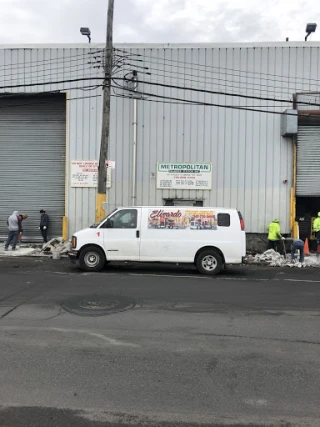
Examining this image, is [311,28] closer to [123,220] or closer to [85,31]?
[85,31]

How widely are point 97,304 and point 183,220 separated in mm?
4616

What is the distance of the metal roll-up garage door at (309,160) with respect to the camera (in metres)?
16.3

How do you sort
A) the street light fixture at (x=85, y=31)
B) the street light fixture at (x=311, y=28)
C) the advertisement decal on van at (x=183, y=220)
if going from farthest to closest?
the street light fixture at (x=85, y=31)
the street light fixture at (x=311, y=28)
the advertisement decal on van at (x=183, y=220)

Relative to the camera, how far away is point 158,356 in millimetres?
4516

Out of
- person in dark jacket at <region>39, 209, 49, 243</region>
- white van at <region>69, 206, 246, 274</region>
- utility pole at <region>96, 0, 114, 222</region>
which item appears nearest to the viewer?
white van at <region>69, 206, 246, 274</region>

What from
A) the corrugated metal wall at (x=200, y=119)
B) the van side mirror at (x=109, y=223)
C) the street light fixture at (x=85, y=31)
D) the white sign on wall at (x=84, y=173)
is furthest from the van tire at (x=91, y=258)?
the street light fixture at (x=85, y=31)

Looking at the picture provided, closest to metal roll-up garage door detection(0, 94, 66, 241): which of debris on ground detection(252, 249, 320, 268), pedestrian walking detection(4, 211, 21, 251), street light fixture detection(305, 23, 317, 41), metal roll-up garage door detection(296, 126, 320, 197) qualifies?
pedestrian walking detection(4, 211, 21, 251)

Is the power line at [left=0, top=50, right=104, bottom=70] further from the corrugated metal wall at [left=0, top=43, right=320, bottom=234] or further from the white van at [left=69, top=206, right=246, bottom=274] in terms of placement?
the white van at [left=69, top=206, right=246, bottom=274]

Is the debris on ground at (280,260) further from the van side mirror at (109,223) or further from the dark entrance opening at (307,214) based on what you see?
the van side mirror at (109,223)

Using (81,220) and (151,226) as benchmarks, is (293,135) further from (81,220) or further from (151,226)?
(81,220)

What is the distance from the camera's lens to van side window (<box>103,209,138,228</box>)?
11.0m

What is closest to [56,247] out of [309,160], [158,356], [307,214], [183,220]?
[183,220]

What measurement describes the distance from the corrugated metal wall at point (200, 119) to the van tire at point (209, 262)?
6087 millimetres

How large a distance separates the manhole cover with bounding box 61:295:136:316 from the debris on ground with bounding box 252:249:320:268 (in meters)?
7.27
